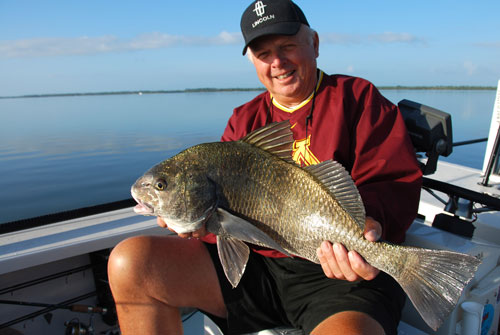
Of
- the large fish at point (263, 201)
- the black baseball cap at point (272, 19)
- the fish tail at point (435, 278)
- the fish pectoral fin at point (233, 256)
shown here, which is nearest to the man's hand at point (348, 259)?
the large fish at point (263, 201)

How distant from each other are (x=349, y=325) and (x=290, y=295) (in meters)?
0.52

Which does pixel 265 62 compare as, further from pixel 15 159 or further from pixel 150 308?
pixel 15 159

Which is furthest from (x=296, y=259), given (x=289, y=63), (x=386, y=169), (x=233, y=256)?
(x=289, y=63)

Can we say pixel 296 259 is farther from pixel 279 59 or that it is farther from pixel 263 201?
pixel 279 59

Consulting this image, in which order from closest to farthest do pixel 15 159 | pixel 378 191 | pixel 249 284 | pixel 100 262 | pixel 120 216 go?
1. pixel 378 191
2. pixel 249 284
3. pixel 100 262
4. pixel 120 216
5. pixel 15 159

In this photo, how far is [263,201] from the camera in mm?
1792

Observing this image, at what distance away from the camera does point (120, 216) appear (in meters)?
3.42

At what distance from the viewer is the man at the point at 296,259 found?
78.0 inches

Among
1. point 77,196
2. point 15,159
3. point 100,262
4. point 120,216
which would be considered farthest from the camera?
point 15,159

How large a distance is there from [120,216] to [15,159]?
34.9 feet

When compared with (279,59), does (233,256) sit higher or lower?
lower

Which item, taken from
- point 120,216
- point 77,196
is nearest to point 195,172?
point 120,216

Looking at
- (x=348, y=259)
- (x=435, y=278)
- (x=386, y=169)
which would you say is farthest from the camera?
(x=386, y=169)

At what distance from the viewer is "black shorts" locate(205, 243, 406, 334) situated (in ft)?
6.35
